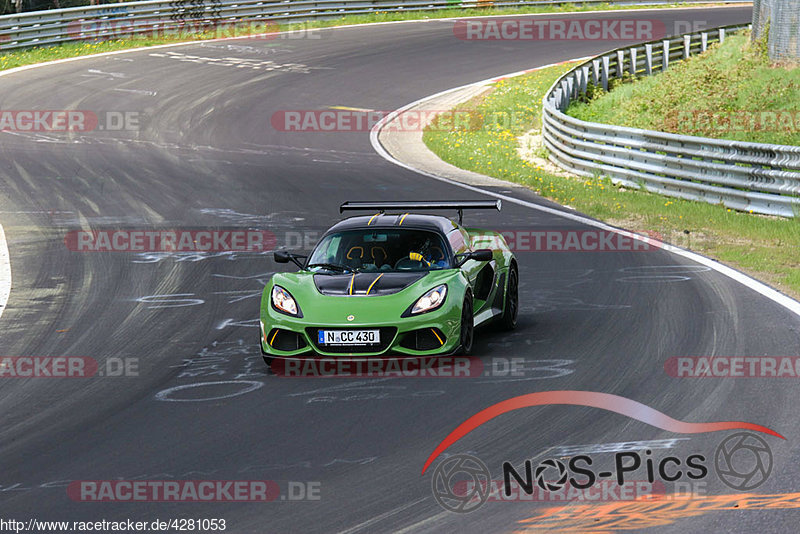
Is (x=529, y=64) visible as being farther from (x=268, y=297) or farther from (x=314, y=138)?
(x=268, y=297)

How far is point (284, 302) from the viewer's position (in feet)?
33.2

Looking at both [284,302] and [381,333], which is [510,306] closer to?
[381,333]

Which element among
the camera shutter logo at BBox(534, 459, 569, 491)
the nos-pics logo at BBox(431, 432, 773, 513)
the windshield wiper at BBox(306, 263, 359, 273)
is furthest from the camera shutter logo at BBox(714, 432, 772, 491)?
the windshield wiper at BBox(306, 263, 359, 273)

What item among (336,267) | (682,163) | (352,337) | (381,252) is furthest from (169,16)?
(352,337)

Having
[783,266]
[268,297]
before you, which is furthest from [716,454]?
[783,266]

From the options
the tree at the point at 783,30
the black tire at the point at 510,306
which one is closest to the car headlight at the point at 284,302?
the black tire at the point at 510,306

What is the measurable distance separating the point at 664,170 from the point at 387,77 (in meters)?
18.3

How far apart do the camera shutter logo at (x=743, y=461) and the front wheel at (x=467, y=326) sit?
3027 mm

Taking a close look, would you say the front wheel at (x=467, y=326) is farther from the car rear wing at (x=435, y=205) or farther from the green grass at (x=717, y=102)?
the green grass at (x=717, y=102)

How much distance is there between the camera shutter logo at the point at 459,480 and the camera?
6531mm

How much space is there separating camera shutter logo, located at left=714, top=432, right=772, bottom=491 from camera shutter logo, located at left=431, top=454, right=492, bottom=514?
1.45 metres

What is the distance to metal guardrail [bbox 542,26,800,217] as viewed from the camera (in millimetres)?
17263

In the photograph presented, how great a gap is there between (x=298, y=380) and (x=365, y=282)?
47.0 inches

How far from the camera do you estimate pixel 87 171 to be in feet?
75.9
